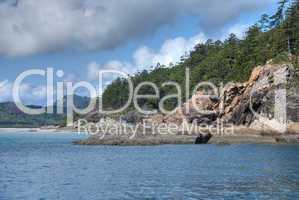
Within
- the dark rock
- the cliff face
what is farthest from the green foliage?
the dark rock

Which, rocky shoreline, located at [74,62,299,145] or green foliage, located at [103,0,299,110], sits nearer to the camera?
rocky shoreline, located at [74,62,299,145]

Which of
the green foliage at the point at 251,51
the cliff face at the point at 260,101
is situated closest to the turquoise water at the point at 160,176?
the cliff face at the point at 260,101

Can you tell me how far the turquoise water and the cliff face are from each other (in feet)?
63.4

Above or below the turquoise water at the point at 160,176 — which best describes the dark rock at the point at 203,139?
above

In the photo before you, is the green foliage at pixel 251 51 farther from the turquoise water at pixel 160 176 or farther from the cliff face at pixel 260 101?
the turquoise water at pixel 160 176

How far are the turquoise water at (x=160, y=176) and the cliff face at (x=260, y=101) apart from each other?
19.3 m

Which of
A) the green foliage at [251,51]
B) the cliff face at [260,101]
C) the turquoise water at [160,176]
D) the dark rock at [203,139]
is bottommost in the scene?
the turquoise water at [160,176]

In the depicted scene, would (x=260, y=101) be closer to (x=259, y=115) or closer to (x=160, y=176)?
(x=259, y=115)

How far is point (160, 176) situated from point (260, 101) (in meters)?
55.4

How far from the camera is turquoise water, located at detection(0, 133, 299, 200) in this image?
37.7 meters

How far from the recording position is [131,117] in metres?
188

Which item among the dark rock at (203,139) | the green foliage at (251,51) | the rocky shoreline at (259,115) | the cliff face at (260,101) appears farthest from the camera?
the green foliage at (251,51)

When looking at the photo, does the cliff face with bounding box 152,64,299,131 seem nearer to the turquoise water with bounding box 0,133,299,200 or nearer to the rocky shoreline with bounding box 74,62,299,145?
the rocky shoreline with bounding box 74,62,299,145

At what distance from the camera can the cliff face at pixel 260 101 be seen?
9270 centimetres
